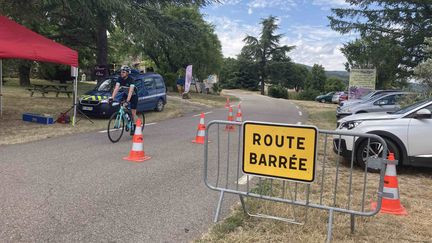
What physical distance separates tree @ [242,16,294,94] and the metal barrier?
7143cm

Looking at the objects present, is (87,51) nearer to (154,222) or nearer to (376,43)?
(376,43)

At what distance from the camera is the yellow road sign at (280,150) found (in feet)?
14.3

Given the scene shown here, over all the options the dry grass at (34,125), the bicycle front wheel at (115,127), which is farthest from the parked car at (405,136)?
the dry grass at (34,125)

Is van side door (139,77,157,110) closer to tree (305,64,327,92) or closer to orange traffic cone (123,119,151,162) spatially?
orange traffic cone (123,119,151,162)

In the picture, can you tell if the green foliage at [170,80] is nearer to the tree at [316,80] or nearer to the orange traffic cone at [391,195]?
the orange traffic cone at [391,195]

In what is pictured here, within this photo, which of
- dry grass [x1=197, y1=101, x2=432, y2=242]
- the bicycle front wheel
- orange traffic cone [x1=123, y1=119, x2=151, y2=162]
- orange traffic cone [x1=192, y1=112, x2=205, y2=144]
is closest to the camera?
dry grass [x1=197, y1=101, x2=432, y2=242]

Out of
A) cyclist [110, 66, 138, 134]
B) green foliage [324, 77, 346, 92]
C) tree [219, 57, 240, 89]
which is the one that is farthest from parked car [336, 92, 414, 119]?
tree [219, 57, 240, 89]

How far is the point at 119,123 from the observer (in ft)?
33.7

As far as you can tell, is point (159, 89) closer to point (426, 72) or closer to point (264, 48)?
point (426, 72)

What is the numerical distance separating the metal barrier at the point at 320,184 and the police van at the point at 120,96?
22.2 ft

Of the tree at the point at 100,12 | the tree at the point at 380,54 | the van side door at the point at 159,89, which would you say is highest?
the tree at the point at 100,12

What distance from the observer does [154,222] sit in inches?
186

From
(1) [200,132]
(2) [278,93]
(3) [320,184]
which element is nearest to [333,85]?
(2) [278,93]

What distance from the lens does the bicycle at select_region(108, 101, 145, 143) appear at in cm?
1001
